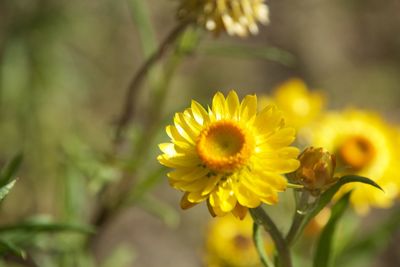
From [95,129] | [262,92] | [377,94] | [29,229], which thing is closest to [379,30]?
[377,94]

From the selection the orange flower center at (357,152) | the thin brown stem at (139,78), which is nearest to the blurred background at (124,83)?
the thin brown stem at (139,78)

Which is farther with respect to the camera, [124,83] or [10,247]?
[124,83]

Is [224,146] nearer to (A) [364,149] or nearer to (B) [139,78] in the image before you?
(B) [139,78]

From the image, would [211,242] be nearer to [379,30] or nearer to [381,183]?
[381,183]

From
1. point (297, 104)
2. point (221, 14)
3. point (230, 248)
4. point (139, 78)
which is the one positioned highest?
point (221, 14)

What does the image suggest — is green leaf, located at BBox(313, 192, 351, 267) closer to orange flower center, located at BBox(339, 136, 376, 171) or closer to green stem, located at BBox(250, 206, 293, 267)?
green stem, located at BBox(250, 206, 293, 267)

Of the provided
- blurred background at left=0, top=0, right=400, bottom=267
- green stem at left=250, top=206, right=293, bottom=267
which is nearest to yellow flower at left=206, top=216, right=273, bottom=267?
blurred background at left=0, top=0, right=400, bottom=267

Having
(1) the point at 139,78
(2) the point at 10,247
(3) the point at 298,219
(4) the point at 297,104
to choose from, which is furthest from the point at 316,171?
(4) the point at 297,104
